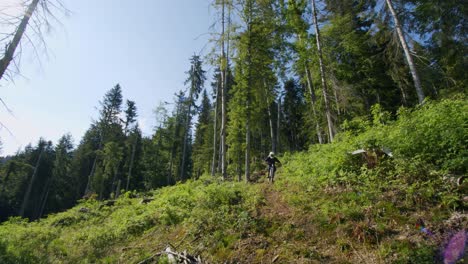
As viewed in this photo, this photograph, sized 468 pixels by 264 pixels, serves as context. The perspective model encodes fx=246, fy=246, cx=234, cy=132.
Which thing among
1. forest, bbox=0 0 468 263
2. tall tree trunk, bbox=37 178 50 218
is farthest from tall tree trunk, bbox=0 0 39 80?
tall tree trunk, bbox=37 178 50 218

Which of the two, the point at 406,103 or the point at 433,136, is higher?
the point at 406,103

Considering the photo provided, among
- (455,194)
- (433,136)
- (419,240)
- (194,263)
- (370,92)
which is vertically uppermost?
(370,92)

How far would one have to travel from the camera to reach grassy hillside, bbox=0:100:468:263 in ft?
16.2

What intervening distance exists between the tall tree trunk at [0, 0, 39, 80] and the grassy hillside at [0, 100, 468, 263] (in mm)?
5520

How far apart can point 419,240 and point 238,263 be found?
3.54 meters

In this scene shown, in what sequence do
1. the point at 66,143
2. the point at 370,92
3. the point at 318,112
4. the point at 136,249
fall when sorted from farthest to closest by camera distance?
1. the point at 66,143
2. the point at 370,92
3. the point at 318,112
4. the point at 136,249

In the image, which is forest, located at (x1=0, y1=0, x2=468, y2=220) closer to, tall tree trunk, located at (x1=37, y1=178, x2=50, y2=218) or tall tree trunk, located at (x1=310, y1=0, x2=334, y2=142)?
tall tree trunk, located at (x1=310, y1=0, x2=334, y2=142)

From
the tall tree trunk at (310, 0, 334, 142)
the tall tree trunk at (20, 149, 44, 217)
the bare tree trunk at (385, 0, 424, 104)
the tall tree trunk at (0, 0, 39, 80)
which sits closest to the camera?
the tall tree trunk at (0, 0, 39, 80)

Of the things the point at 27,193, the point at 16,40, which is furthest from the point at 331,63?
the point at 27,193

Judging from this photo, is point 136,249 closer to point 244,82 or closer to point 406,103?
point 244,82

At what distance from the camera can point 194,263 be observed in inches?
216

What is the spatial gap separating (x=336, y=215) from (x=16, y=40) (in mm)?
9826

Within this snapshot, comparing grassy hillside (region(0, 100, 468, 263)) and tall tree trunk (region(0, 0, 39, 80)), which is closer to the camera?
grassy hillside (region(0, 100, 468, 263))

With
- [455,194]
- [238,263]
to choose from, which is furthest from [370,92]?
[238,263]
